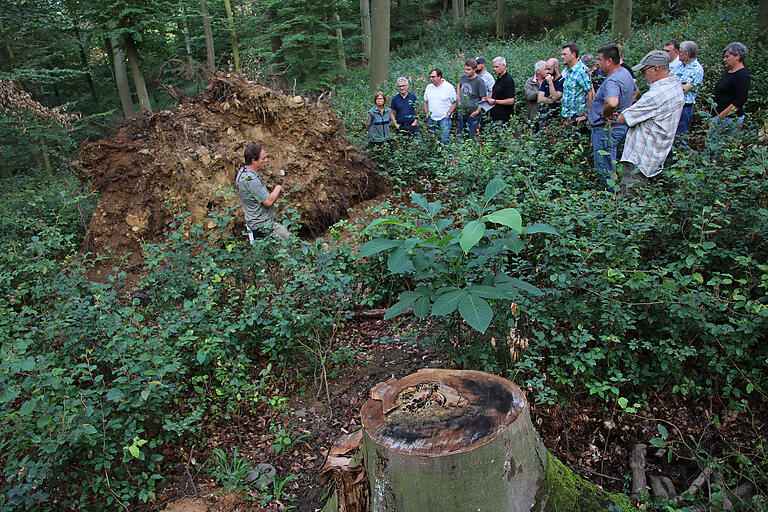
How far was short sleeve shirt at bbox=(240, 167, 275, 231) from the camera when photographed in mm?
5543

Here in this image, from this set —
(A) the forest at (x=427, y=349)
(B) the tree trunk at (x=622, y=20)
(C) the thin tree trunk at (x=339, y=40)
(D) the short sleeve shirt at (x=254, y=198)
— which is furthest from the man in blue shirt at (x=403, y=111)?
(C) the thin tree trunk at (x=339, y=40)

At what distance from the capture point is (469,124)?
29.3 feet

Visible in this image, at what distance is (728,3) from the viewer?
14.6m

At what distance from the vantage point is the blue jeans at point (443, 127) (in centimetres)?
833

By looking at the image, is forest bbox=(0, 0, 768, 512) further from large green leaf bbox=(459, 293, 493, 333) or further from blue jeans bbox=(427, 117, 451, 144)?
blue jeans bbox=(427, 117, 451, 144)

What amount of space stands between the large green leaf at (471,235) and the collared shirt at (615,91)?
4.62m

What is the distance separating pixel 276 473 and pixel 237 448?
36 cm

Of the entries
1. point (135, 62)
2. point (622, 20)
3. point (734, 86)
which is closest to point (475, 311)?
point (734, 86)

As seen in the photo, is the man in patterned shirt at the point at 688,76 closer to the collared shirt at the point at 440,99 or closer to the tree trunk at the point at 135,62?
the collared shirt at the point at 440,99

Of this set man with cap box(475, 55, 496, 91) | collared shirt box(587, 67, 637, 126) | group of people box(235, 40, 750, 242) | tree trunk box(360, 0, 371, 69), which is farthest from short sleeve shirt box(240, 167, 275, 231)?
tree trunk box(360, 0, 371, 69)

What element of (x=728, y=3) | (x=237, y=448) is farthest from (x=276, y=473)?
(x=728, y=3)

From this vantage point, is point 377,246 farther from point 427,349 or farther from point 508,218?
point 427,349

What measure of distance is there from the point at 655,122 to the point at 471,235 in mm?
4033

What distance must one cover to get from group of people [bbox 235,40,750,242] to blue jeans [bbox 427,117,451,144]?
0.02 metres
